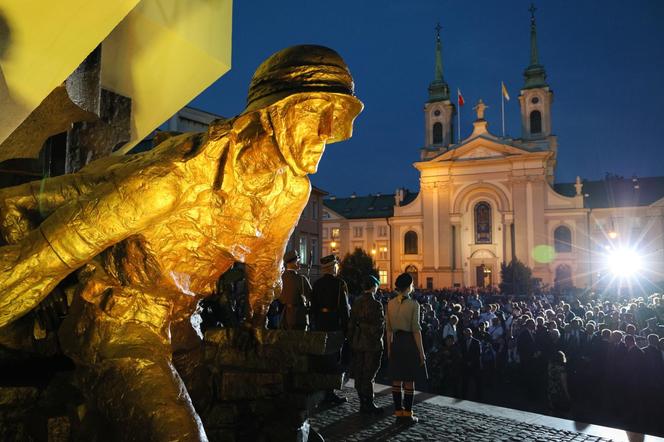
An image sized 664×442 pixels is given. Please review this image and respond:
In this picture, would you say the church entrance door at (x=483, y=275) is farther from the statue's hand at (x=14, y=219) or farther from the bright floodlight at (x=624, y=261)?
the statue's hand at (x=14, y=219)

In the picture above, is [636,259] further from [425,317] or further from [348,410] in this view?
[348,410]

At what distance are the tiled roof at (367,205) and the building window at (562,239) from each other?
18.3m

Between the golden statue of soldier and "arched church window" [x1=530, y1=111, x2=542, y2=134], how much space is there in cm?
6130

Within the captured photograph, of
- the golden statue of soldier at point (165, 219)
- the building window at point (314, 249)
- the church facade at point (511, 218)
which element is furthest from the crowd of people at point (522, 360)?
the church facade at point (511, 218)

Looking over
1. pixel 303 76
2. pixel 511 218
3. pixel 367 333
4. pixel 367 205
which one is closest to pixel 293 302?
pixel 367 333

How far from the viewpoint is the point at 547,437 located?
533 centimetres

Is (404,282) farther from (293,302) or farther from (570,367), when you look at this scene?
(570,367)

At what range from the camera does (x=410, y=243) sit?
191 feet

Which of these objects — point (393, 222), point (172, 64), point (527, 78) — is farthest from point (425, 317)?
point (527, 78)

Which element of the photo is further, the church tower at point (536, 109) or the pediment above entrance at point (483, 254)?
the church tower at point (536, 109)

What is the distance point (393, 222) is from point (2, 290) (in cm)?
5731

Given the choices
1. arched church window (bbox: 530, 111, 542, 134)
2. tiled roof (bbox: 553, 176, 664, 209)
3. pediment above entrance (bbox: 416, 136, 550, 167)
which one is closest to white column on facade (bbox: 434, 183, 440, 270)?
pediment above entrance (bbox: 416, 136, 550, 167)

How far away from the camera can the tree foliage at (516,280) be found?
4143cm

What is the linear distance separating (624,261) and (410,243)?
21434 millimetres
